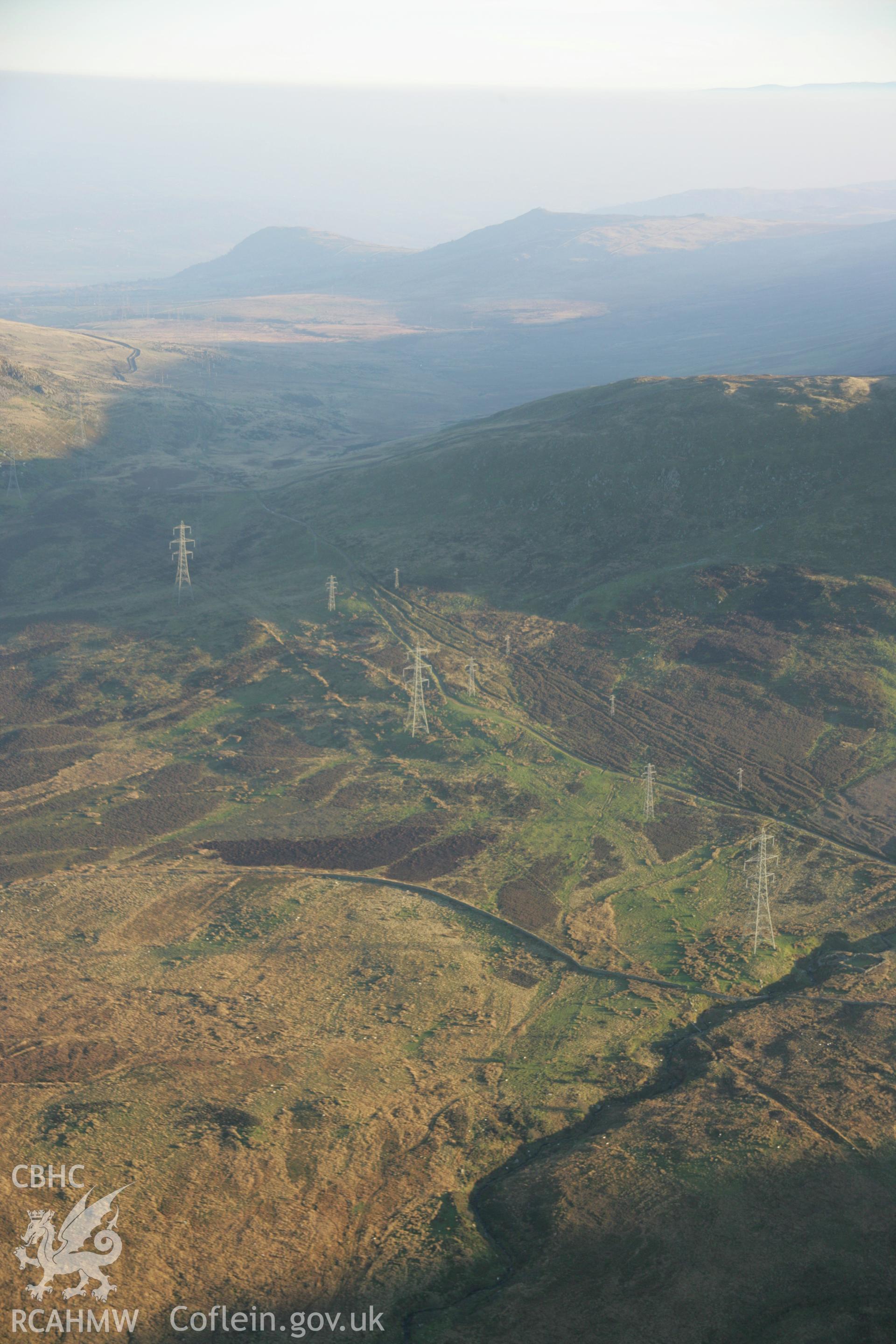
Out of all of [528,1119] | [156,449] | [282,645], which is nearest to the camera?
[528,1119]

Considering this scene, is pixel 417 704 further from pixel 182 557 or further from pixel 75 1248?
pixel 75 1248

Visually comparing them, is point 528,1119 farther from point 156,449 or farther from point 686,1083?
point 156,449

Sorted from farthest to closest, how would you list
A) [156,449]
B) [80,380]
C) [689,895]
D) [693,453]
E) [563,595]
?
[80,380] → [156,449] → [693,453] → [563,595] → [689,895]

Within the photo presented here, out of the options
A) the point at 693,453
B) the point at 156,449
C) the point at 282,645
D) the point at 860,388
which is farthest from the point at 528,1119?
the point at 156,449

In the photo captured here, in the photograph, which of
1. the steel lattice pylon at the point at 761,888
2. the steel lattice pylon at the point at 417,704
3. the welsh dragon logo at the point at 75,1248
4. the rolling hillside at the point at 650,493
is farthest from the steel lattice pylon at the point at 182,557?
the welsh dragon logo at the point at 75,1248

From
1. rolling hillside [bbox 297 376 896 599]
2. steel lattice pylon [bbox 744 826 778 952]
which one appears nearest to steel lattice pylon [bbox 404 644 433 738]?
rolling hillside [bbox 297 376 896 599]

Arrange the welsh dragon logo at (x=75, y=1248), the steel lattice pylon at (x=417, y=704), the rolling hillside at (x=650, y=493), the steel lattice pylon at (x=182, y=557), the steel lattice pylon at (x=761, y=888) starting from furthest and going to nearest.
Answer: the steel lattice pylon at (x=182, y=557) → the rolling hillside at (x=650, y=493) → the steel lattice pylon at (x=417, y=704) → the steel lattice pylon at (x=761, y=888) → the welsh dragon logo at (x=75, y=1248)

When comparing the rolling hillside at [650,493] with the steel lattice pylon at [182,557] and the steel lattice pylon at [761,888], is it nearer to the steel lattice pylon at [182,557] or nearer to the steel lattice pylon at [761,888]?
the steel lattice pylon at [182,557]

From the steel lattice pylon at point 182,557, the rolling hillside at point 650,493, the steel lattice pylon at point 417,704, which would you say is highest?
the rolling hillside at point 650,493

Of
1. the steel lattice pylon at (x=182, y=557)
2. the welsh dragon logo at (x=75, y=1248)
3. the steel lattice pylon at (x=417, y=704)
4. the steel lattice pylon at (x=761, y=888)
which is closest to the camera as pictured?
the welsh dragon logo at (x=75, y=1248)
